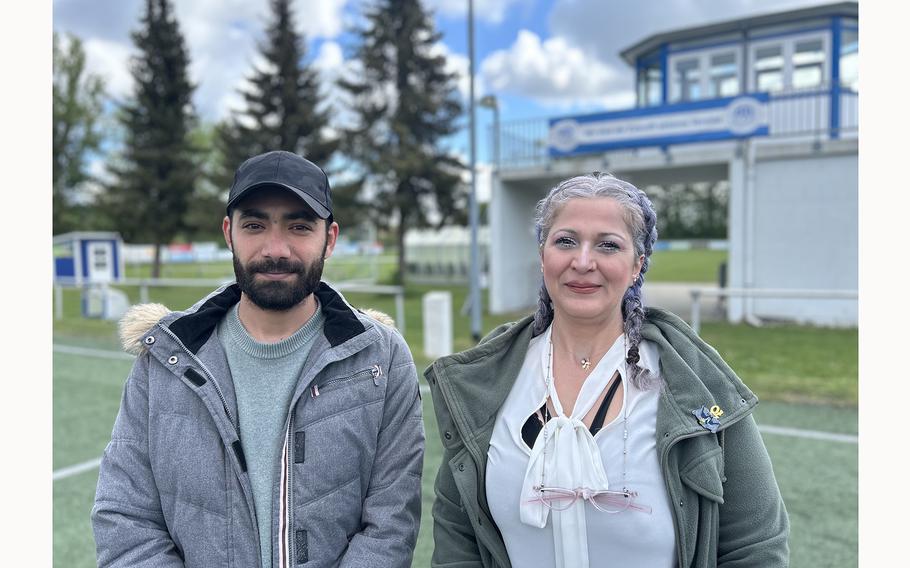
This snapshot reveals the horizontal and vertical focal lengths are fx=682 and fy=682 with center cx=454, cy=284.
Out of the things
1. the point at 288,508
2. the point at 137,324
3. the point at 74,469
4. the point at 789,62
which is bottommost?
the point at 74,469

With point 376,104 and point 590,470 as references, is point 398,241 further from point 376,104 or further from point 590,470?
point 590,470

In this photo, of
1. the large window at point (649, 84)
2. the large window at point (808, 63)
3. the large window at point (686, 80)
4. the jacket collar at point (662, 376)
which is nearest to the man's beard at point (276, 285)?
the jacket collar at point (662, 376)

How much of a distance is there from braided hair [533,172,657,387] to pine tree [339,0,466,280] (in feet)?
84.3

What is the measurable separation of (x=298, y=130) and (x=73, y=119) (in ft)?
50.9

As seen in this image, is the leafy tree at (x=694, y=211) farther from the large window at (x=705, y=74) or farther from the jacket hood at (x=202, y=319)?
the jacket hood at (x=202, y=319)

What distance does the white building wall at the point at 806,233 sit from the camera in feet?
42.4

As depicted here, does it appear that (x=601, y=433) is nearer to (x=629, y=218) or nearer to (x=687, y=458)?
(x=687, y=458)

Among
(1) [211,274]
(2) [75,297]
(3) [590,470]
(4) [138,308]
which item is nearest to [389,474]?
(3) [590,470]

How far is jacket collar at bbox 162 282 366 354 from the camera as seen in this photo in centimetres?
191

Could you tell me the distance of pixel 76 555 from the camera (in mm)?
3904

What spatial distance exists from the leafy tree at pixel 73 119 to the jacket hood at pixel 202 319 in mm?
37136

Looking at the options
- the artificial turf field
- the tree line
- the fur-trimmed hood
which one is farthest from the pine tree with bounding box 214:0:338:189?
the fur-trimmed hood

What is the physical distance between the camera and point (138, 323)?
1955 millimetres

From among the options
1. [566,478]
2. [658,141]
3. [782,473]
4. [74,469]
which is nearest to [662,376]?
[566,478]
